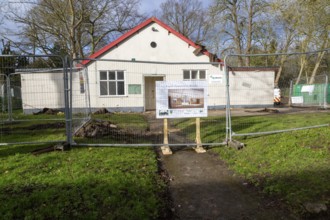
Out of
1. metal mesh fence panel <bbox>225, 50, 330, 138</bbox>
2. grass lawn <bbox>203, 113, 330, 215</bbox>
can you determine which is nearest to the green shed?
metal mesh fence panel <bbox>225, 50, 330, 138</bbox>

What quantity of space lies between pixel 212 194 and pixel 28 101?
10.2 metres

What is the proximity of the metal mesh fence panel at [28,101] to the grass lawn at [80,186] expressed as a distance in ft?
8.97

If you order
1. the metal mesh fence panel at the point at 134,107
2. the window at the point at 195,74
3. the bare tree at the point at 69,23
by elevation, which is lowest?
the metal mesh fence panel at the point at 134,107

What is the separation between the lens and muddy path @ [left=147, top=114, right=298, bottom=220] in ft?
11.0

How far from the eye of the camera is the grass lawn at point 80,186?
3.27 m

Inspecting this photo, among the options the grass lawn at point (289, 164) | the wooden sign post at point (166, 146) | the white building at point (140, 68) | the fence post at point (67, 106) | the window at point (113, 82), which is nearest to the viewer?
the grass lawn at point (289, 164)

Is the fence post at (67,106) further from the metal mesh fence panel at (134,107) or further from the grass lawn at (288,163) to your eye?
the grass lawn at (288,163)

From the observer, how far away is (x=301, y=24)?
1867 centimetres

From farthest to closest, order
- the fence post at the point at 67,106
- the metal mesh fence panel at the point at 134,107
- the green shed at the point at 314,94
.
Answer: the green shed at the point at 314,94 < the metal mesh fence panel at the point at 134,107 < the fence post at the point at 67,106

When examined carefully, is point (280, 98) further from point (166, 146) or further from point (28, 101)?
point (28, 101)

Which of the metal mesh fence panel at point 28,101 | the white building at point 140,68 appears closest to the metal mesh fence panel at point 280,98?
the white building at point 140,68

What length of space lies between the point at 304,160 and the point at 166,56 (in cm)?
1354

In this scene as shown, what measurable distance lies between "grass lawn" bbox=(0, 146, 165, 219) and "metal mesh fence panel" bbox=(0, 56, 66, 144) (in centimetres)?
273

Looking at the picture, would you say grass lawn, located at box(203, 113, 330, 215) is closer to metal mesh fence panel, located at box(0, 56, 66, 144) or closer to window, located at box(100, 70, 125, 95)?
metal mesh fence panel, located at box(0, 56, 66, 144)
